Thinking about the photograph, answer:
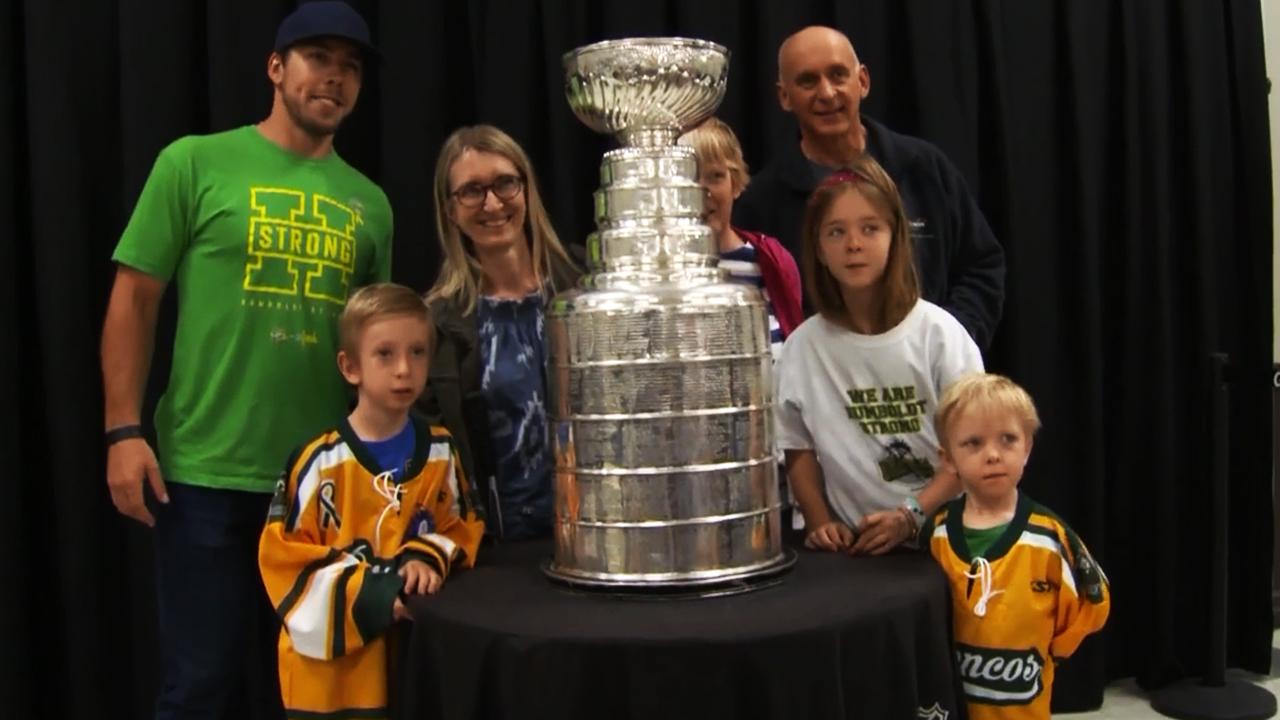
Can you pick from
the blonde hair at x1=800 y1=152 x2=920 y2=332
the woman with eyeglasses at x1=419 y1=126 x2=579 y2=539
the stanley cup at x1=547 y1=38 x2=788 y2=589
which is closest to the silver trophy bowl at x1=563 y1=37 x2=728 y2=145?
the stanley cup at x1=547 y1=38 x2=788 y2=589

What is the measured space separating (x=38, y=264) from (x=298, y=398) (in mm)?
836

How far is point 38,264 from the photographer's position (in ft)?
7.97

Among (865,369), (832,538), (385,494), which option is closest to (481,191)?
(385,494)

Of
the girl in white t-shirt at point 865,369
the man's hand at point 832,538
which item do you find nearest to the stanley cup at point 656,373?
the man's hand at point 832,538

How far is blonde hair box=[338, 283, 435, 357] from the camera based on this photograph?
66.4 inches

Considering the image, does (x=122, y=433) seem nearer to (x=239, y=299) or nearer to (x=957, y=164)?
(x=239, y=299)

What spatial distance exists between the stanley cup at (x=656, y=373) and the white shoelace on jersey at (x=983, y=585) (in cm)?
25

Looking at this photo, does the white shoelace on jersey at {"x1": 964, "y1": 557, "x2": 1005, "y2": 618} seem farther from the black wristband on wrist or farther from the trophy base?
the black wristband on wrist

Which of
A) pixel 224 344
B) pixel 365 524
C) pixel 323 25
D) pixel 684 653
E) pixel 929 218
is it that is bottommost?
pixel 684 653

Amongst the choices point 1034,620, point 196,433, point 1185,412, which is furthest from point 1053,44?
point 196,433

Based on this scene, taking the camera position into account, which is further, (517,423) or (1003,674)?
(517,423)

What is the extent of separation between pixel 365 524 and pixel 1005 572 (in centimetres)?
86

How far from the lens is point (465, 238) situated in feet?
6.65

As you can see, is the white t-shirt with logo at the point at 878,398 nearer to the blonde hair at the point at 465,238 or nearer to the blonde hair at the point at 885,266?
the blonde hair at the point at 885,266
